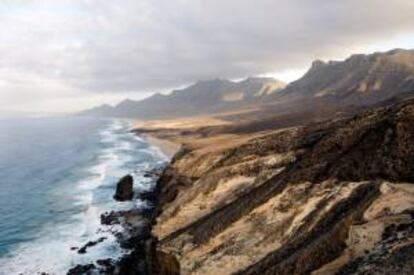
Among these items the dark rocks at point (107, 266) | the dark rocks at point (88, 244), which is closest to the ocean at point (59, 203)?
the dark rocks at point (88, 244)

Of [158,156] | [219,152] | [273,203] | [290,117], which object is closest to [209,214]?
[273,203]

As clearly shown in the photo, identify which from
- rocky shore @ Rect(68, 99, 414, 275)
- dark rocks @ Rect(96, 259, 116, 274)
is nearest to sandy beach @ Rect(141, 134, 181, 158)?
dark rocks @ Rect(96, 259, 116, 274)

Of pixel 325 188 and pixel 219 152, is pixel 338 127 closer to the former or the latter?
pixel 325 188

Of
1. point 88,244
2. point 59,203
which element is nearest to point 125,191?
point 59,203

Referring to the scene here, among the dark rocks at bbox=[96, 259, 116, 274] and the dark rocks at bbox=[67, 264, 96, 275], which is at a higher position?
the dark rocks at bbox=[96, 259, 116, 274]

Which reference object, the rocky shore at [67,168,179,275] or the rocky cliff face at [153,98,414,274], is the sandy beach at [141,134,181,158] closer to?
the rocky shore at [67,168,179,275]

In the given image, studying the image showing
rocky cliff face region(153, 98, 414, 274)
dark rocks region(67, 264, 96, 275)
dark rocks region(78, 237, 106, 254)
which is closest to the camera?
rocky cliff face region(153, 98, 414, 274)
